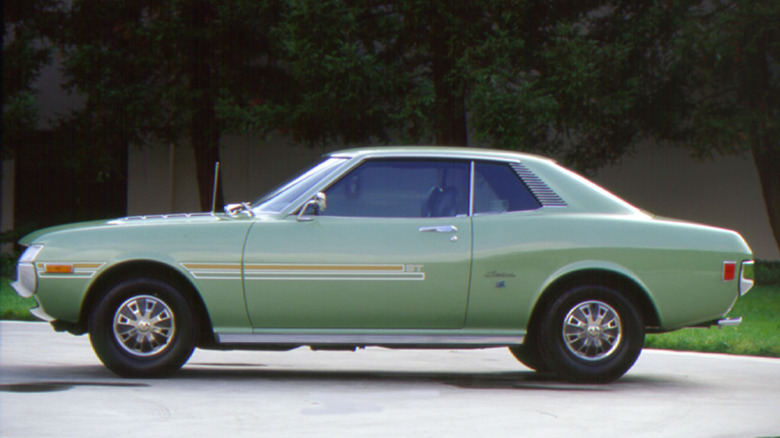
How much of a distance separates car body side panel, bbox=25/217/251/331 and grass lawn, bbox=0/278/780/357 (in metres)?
4.28

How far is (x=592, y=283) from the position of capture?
841cm

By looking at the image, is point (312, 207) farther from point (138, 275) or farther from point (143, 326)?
point (143, 326)

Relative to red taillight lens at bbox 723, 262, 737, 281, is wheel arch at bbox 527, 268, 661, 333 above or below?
below

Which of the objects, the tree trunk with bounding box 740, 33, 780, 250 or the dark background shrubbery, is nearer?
the tree trunk with bounding box 740, 33, 780, 250

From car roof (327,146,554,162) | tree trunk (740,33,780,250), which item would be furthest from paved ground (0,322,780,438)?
tree trunk (740,33,780,250)

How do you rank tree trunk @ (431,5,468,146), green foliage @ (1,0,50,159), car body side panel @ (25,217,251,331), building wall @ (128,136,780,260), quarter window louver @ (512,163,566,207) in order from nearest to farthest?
→ car body side panel @ (25,217,251,331) → quarter window louver @ (512,163,566,207) → tree trunk @ (431,5,468,146) → green foliage @ (1,0,50,159) → building wall @ (128,136,780,260)

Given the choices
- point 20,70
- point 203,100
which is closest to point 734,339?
point 203,100

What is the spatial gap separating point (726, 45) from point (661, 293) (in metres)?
11.4

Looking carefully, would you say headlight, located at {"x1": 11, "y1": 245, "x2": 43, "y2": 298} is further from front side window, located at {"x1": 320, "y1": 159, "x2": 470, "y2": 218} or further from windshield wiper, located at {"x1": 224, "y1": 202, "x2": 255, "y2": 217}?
front side window, located at {"x1": 320, "y1": 159, "x2": 470, "y2": 218}

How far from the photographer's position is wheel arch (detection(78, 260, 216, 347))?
26.8 ft

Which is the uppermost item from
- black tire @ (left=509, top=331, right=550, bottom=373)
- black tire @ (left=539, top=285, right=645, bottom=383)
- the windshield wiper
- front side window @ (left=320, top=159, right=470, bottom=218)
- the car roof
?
the car roof

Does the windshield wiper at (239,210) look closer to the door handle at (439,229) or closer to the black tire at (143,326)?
the black tire at (143,326)

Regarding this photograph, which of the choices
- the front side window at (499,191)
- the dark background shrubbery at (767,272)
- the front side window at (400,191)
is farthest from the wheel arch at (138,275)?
the dark background shrubbery at (767,272)

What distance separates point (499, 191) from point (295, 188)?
4.98 ft
